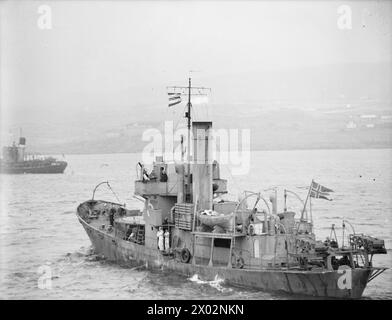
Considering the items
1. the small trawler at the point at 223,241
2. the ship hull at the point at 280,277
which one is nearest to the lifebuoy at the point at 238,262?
the small trawler at the point at 223,241

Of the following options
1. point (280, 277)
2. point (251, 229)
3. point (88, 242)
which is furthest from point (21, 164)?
point (280, 277)

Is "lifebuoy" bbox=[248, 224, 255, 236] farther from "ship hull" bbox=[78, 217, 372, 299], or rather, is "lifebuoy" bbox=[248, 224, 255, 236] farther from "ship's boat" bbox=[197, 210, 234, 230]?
"ship hull" bbox=[78, 217, 372, 299]

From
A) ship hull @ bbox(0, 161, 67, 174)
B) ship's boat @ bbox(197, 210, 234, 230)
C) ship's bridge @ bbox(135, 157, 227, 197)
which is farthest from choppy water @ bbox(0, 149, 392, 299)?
ship hull @ bbox(0, 161, 67, 174)

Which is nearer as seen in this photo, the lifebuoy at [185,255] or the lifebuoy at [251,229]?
the lifebuoy at [251,229]

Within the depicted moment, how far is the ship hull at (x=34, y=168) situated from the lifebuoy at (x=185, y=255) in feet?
272

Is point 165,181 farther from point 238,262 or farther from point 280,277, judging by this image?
point 280,277

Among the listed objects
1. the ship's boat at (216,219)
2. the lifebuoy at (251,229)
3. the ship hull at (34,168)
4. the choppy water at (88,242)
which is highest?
Result: the ship hull at (34,168)

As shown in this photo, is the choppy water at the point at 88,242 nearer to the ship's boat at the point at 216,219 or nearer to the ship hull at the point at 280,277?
the ship hull at the point at 280,277

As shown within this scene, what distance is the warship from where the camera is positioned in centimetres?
10439

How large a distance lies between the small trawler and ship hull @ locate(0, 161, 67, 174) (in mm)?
76861

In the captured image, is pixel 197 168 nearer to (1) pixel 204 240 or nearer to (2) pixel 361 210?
(1) pixel 204 240

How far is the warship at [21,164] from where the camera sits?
342 ft

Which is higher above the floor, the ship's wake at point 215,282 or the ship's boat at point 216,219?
the ship's boat at point 216,219
